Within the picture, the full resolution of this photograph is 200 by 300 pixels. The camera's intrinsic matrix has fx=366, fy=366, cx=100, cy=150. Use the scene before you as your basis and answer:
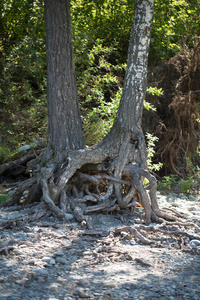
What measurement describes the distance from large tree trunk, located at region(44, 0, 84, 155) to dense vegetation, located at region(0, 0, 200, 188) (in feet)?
13.8

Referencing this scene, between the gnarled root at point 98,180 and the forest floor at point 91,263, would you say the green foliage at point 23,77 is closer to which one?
the gnarled root at point 98,180

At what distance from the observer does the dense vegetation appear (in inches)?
445

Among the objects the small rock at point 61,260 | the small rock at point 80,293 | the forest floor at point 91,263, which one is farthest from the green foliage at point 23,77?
the small rock at point 80,293

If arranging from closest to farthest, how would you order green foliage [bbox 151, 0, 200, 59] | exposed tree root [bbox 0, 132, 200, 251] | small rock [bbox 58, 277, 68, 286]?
small rock [bbox 58, 277, 68, 286], exposed tree root [bbox 0, 132, 200, 251], green foliage [bbox 151, 0, 200, 59]

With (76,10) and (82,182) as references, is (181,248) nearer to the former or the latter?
(82,182)

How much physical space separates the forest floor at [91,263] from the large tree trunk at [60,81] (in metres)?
1.59

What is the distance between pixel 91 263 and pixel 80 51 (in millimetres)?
8469

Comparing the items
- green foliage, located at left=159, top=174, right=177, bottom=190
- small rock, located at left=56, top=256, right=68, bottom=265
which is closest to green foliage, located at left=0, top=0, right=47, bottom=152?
green foliage, located at left=159, top=174, right=177, bottom=190

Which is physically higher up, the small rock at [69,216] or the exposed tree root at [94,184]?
the exposed tree root at [94,184]

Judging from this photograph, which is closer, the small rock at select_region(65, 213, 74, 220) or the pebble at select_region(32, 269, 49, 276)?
the pebble at select_region(32, 269, 49, 276)

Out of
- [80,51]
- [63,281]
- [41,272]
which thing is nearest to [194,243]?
[63,281]

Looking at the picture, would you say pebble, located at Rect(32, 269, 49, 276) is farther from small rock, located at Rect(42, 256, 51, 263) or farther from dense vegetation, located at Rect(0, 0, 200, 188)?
dense vegetation, located at Rect(0, 0, 200, 188)

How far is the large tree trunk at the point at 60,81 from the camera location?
6.61 m

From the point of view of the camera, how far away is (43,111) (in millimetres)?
11516
